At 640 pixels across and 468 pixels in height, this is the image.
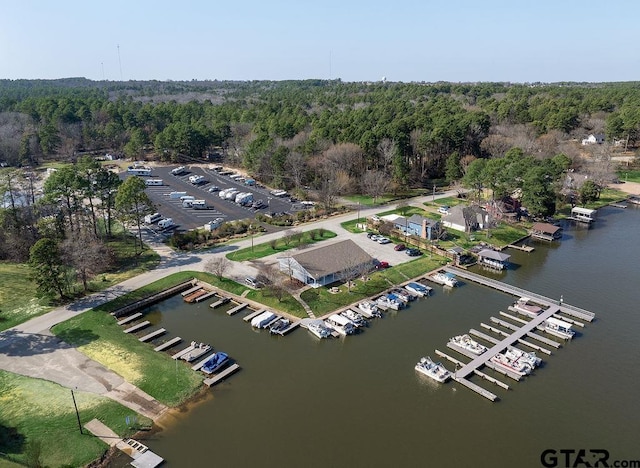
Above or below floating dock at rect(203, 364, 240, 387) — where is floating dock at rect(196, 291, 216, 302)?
above

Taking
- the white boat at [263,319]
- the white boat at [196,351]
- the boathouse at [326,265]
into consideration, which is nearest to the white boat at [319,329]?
the white boat at [263,319]

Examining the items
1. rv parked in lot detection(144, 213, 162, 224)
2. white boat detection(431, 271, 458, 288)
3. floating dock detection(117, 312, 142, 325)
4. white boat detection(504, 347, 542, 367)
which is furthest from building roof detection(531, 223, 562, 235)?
rv parked in lot detection(144, 213, 162, 224)

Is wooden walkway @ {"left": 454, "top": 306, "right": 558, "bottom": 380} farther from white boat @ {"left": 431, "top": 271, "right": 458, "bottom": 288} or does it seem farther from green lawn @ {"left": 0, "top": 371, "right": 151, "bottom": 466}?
green lawn @ {"left": 0, "top": 371, "right": 151, "bottom": 466}

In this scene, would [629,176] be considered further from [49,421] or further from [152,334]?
[49,421]

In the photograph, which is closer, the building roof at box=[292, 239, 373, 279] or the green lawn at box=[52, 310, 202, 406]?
the green lawn at box=[52, 310, 202, 406]

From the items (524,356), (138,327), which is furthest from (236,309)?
(524,356)

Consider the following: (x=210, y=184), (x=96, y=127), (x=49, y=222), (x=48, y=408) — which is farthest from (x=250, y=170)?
(x=48, y=408)

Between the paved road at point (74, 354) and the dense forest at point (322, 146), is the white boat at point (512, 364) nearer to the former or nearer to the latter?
the paved road at point (74, 354)

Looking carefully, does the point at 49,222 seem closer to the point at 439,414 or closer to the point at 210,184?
the point at 210,184
